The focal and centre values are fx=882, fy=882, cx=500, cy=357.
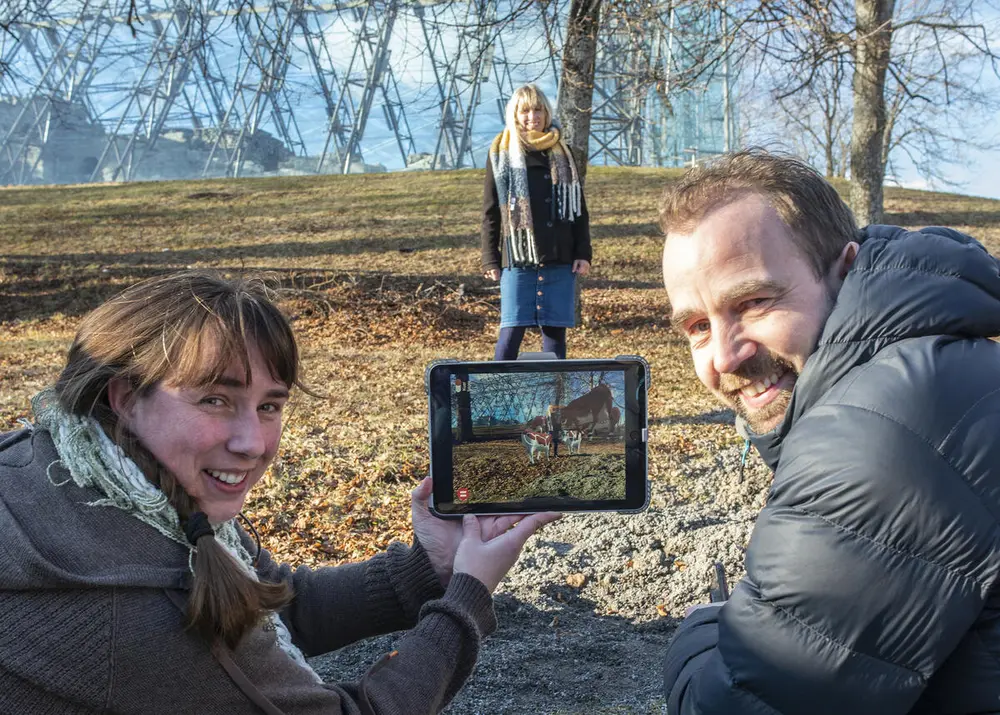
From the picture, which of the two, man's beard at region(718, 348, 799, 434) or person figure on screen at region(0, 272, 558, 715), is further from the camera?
man's beard at region(718, 348, 799, 434)

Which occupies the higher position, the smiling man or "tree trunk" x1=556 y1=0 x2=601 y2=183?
"tree trunk" x1=556 y1=0 x2=601 y2=183

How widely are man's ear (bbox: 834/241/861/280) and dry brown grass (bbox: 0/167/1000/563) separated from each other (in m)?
3.10

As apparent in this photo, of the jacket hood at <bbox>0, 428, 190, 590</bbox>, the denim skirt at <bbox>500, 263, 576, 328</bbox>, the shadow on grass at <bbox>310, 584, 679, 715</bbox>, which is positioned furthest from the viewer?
the denim skirt at <bbox>500, 263, 576, 328</bbox>

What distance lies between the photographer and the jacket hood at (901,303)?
1.60 meters

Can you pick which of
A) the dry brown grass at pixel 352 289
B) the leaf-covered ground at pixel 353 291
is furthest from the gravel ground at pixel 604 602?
the dry brown grass at pixel 352 289

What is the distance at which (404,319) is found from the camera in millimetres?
10789

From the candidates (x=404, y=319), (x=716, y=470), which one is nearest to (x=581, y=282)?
(x=404, y=319)

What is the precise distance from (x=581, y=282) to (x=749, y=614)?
36.8ft

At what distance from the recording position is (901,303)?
5.30 ft

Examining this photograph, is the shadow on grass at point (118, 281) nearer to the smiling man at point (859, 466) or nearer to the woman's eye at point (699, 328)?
the woman's eye at point (699, 328)

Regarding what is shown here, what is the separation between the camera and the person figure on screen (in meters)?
1.59

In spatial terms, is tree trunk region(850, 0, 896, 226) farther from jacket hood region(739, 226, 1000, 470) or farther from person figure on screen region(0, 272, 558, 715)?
person figure on screen region(0, 272, 558, 715)

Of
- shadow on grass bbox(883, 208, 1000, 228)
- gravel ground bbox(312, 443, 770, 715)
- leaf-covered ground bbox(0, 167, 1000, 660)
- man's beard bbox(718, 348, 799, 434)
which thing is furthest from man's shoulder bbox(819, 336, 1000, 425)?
shadow on grass bbox(883, 208, 1000, 228)

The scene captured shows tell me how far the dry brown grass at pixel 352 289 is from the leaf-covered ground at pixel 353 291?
1.0 inches
